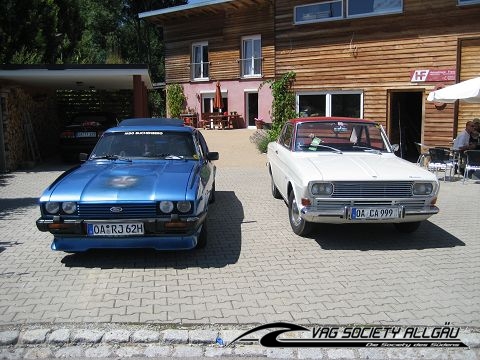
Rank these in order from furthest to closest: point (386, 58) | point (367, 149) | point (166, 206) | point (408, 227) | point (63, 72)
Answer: point (386, 58), point (63, 72), point (367, 149), point (408, 227), point (166, 206)

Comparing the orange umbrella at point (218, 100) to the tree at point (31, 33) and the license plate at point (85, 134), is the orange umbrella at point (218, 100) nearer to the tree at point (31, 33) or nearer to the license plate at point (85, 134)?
the tree at point (31, 33)

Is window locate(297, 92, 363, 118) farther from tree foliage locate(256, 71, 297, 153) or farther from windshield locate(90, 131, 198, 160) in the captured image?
windshield locate(90, 131, 198, 160)

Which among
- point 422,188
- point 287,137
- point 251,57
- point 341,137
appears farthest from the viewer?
point 251,57

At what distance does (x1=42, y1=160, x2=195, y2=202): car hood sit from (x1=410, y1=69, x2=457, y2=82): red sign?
11360 millimetres

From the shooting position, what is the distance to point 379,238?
645cm

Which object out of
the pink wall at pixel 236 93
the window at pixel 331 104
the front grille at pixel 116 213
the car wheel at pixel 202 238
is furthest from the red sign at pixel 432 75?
the front grille at pixel 116 213

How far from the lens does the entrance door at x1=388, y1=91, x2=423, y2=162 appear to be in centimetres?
1619

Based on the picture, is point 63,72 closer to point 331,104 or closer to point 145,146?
point 145,146

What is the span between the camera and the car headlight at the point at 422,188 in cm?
587

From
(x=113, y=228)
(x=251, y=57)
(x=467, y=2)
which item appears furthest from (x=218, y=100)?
(x=113, y=228)

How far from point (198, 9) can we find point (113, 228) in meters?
20.5

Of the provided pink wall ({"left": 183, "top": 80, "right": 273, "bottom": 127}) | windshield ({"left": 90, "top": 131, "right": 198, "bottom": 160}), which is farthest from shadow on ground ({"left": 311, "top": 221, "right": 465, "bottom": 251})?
pink wall ({"left": 183, "top": 80, "right": 273, "bottom": 127})

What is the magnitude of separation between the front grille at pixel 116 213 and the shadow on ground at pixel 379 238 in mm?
2332

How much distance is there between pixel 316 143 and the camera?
728cm
